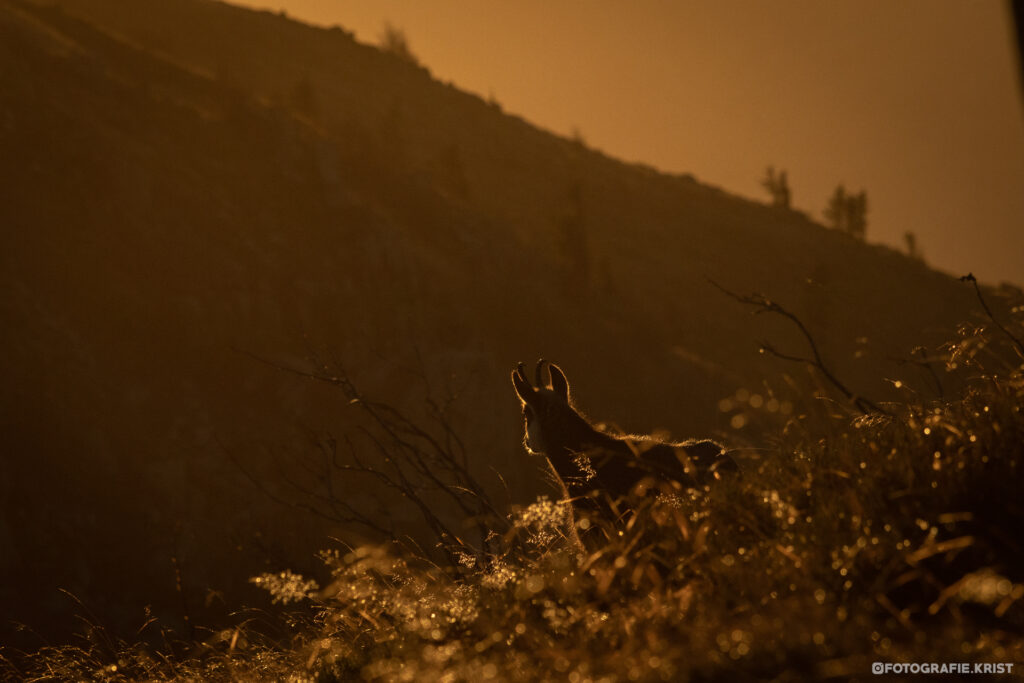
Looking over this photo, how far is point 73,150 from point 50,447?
55.1 ft

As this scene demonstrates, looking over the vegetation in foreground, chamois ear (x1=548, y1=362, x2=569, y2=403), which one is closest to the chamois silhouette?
chamois ear (x1=548, y1=362, x2=569, y2=403)

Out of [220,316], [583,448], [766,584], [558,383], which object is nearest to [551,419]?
[558,383]

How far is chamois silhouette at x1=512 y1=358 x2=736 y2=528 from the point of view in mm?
6719

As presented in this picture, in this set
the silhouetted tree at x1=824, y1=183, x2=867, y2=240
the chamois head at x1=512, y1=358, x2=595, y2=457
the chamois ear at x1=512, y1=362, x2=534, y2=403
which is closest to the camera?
the chamois head at x1=512, y1=358, x2=595, y2=457

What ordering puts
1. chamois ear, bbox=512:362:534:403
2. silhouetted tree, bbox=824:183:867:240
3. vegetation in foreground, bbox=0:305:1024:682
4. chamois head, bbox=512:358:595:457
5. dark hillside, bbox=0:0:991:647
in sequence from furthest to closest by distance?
silhouetted tree, bbox=824:183:867:240, dark hillside, bbox=0:0:991:647, chamois ear, bbox=512:362:534:403, chamois head, bbox=512:358:595:457, vegetation in foreground, bbox=0:305:1024:682

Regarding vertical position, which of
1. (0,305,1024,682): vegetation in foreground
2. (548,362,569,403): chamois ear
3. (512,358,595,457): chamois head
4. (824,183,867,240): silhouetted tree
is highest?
(824,183,867,240): silhouetted tree

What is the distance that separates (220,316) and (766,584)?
118 ft

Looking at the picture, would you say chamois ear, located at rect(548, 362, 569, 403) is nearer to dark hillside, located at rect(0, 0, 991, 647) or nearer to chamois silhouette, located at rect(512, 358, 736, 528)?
chamois silhouette, located at rect(512, 358, 736, 528)

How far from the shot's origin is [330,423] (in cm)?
3522

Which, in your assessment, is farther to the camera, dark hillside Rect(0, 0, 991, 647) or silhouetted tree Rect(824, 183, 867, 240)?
silhouetted tree Rect(824, 183, 867, 240)

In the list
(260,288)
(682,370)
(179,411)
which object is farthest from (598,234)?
(179,411)

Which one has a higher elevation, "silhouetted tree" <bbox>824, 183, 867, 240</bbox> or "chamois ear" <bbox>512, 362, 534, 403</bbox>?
"silhouetted tree" <bbox>824, 183, 867, 240</bbox>

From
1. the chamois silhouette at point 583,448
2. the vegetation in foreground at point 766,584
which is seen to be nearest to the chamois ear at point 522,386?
the chamois silhouette at point 583,448

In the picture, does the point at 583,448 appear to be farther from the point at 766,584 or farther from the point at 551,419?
the point at 766,584
